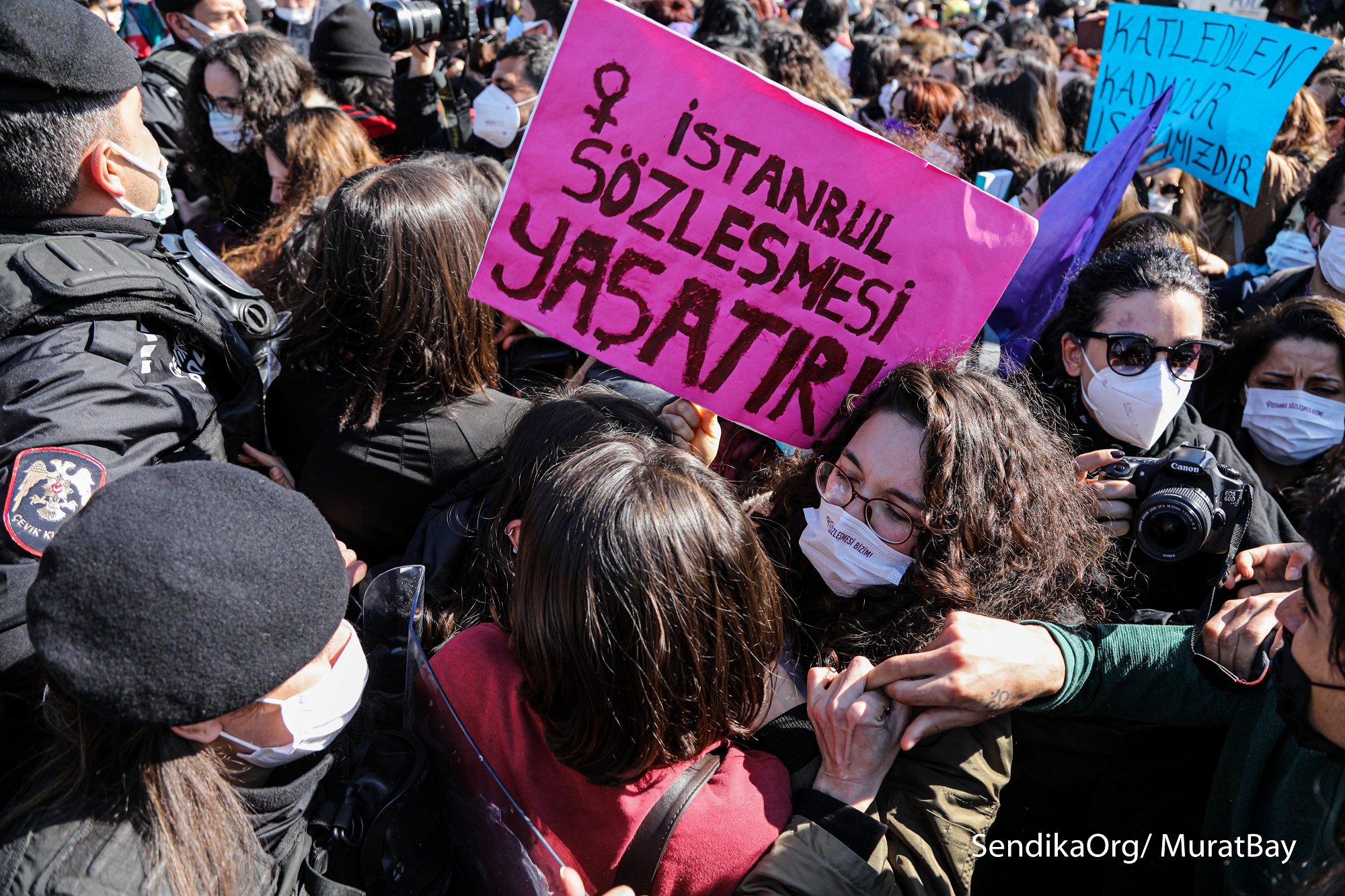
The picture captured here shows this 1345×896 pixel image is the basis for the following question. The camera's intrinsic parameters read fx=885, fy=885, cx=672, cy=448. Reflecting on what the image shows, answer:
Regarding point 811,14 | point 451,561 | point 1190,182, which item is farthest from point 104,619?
point 811,14

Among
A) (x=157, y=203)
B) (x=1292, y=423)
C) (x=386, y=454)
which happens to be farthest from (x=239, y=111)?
(x=1292, y=423)

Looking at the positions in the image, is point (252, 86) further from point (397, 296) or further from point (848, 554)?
point (848, 554)

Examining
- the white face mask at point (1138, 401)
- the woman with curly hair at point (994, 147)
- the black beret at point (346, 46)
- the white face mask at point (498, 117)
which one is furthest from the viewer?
the black beret at point (346, 46)

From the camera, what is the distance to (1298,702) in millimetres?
1585

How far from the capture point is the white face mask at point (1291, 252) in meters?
3.99

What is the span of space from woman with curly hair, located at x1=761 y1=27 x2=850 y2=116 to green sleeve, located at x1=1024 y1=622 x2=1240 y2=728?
504cm

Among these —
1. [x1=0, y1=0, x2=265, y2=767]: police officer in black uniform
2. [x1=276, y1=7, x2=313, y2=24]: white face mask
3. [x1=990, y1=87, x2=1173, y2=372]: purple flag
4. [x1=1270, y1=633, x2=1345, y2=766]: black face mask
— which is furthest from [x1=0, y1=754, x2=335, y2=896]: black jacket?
[x1=276, y1=7, x2=313, y2=24]: white face mask

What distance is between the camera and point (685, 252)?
7.07 ft

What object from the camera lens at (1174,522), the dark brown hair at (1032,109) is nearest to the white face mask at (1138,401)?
the camera lens at (1174,522)

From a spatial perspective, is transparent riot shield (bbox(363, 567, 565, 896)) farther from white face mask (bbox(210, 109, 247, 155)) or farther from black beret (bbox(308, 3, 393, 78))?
black beret (bbox(308, 3, 393, 78))

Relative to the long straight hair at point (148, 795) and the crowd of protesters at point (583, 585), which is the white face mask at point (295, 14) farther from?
the long straight hair at point (148, 795)

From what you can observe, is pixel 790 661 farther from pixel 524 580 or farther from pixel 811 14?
pixel 811 14

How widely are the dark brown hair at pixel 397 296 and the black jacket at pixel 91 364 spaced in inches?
11.6

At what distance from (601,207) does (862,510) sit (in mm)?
944
